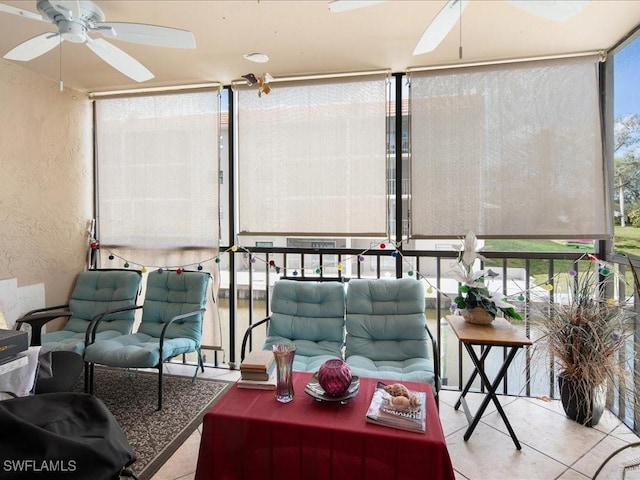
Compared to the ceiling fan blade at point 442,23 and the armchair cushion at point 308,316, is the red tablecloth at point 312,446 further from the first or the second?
the ceiling fan blade at point 442,23

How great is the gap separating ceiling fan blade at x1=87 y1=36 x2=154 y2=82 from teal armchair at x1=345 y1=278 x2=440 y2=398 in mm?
2168

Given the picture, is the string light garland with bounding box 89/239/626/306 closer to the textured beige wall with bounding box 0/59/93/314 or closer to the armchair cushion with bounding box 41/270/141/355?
the armchair cushion with bounding box 41/270/141/355

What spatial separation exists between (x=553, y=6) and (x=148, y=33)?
2.06 metres

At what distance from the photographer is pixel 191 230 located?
3367 mm

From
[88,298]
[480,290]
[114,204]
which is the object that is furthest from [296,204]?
[88,298]

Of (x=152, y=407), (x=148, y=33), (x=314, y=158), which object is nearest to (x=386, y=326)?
(x=314, y=158)

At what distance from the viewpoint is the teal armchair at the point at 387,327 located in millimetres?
2484

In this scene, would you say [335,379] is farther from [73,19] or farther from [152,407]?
[73,19]

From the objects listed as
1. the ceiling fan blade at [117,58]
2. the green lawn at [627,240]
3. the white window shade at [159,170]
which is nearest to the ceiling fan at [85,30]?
the ceiling fan blade at [117,58]

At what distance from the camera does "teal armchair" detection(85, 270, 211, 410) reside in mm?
2545

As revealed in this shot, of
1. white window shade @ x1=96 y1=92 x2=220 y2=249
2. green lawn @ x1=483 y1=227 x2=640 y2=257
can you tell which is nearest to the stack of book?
white window shade @ x1=96 y1=92 x2=220 y2=249

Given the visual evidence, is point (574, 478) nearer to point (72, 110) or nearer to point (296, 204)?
point (296, 204)

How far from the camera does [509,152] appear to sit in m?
2.81

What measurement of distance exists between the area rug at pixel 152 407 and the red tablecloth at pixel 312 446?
76 cm
